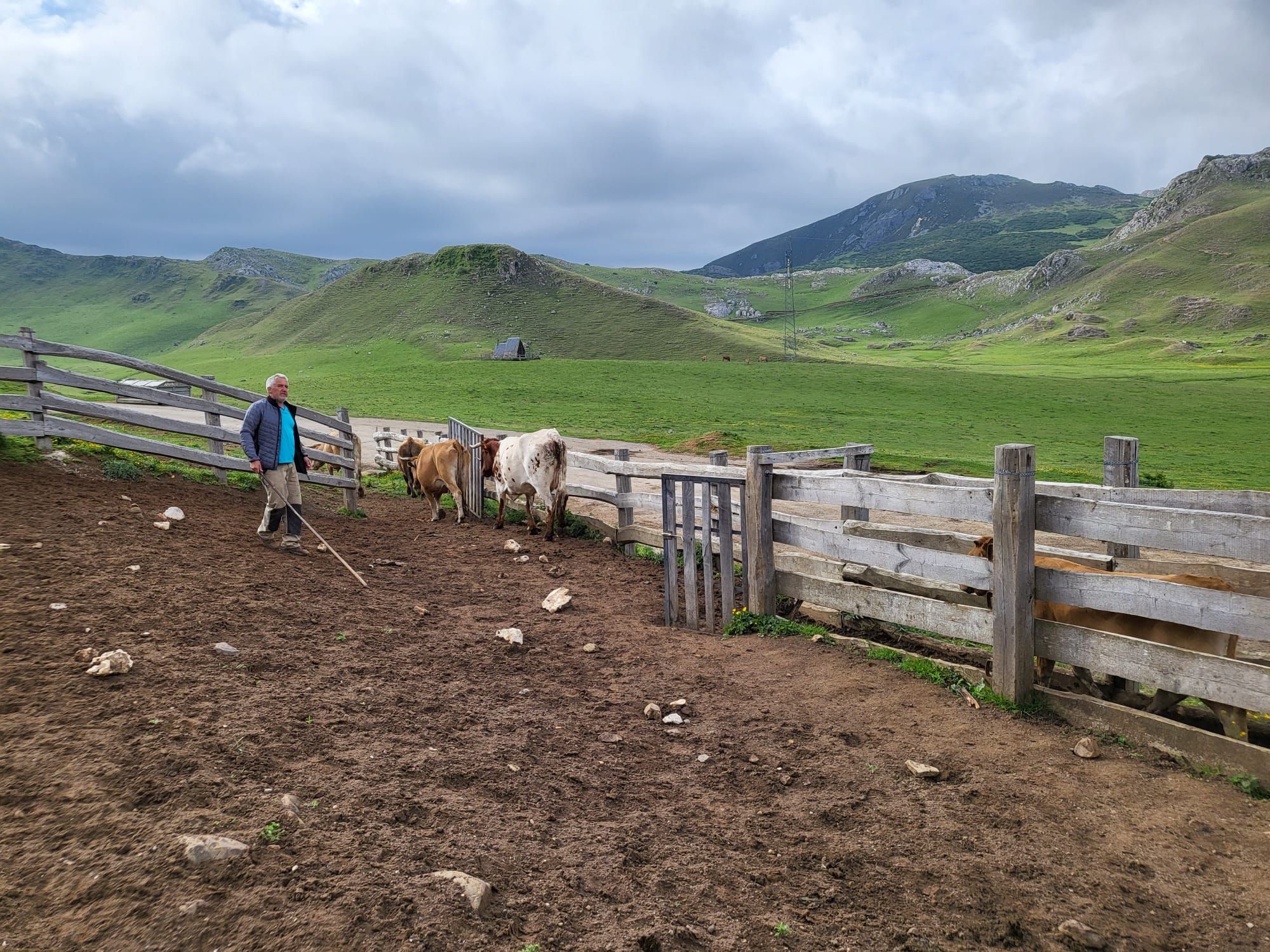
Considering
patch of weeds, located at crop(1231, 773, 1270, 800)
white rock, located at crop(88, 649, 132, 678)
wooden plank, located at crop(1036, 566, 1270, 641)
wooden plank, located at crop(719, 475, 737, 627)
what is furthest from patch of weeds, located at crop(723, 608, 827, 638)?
white rock, located at crop(88, 649, 132, 678)

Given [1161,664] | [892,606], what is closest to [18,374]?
[892,606]

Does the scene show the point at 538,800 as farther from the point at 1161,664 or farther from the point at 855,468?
the point at 855,468

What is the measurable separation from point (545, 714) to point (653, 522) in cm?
767

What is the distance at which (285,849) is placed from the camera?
3.30m

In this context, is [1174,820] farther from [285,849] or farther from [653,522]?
[653,522]

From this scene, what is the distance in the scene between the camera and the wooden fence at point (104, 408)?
9.29 m

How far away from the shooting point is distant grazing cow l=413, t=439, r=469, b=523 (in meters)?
13.1

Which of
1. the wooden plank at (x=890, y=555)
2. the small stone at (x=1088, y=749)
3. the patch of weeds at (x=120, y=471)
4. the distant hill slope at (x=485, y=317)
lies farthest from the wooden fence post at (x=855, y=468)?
the distant hill slope at (x=485, y=317)

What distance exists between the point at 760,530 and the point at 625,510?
154 inches

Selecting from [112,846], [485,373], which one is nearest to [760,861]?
[112,846]

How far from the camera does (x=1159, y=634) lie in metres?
4.67

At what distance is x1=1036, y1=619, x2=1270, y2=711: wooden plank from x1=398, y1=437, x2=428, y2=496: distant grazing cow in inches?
504

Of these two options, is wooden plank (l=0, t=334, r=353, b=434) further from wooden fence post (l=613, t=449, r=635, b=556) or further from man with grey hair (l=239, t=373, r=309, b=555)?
wooden fence post (l=613, t=449, r=635, b=556)

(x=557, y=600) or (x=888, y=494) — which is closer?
(x=888, y=494)
